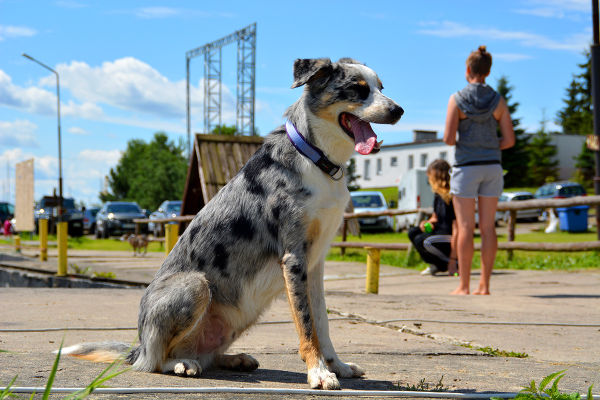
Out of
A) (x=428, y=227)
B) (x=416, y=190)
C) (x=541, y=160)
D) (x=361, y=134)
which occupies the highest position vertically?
(x=541, y=160)

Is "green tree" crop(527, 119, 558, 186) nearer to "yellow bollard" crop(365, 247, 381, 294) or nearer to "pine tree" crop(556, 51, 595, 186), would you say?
"pine tree" crop(556, 51, 595, 186)

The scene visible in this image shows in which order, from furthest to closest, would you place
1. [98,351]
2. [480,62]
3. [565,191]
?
1. [565,191]
2. [480,62]
3. [98,351]

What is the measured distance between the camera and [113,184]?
320 ft

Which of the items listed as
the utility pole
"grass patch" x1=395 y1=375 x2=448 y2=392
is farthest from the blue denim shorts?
the utility pole

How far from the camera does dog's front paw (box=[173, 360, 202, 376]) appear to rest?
137 inches

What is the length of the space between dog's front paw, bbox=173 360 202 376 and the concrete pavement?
5cm

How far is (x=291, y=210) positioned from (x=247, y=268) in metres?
0.37

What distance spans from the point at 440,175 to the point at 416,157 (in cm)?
6636

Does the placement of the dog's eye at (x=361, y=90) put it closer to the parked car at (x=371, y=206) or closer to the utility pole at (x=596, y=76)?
the utility pole at (x=596, y=76)

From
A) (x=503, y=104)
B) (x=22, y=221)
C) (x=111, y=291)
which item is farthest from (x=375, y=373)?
(x=22, y=221)

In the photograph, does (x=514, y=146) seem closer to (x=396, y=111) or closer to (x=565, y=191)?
(x=565, y=191)

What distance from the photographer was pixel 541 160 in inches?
2709

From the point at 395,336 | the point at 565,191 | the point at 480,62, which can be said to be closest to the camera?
the point at 395,336

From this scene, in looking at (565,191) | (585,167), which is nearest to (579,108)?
(585,167)
